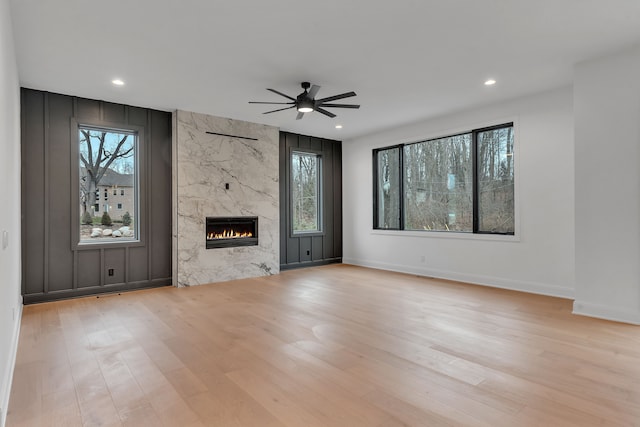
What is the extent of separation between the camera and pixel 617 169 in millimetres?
3840

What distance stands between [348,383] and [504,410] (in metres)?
0.96

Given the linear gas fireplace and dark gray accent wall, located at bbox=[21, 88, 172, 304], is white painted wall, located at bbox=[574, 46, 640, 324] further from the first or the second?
dark gray accent wall, located at bbox=[21, 88, 172, 304]

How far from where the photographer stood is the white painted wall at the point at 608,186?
3.75 m

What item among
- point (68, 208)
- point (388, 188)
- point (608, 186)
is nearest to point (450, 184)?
point (388, 188)

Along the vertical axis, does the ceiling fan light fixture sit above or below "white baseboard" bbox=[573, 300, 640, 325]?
above

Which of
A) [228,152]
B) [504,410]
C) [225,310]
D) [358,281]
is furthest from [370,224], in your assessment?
[504,410]

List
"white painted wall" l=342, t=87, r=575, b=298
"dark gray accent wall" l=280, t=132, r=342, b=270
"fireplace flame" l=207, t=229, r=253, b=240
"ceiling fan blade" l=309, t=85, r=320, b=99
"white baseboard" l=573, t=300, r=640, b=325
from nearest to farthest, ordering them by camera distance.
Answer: "white baseboard" l=573, t=300, r=640, b=325 < "ceiling fan blade" l=309, t=85, r=320, b=99 < "white painted wall" l=342, t=87, r=575, b=298 < "fireplace flame" l=207, t=229, r=253, b=240 < "dark gray accent wall" l=280, t=132, r=342, b=270

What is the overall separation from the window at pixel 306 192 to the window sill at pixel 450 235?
1.39 meters

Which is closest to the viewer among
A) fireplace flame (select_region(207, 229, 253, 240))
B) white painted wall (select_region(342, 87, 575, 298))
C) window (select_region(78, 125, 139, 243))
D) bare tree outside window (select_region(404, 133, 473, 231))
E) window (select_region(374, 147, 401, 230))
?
white painted wall (select_region(342, 87, 575, 298))

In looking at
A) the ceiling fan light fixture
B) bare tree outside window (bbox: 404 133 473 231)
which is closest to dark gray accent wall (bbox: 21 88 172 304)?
the ceiling fan light fixture

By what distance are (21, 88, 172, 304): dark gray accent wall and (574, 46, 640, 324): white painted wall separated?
19.2 feet

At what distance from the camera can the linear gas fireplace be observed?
6225mm

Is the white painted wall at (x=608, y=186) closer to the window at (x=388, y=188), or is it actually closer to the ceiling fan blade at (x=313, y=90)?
the ceiling fan blade at (x=313, y=90)

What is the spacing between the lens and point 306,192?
26.1 feet
